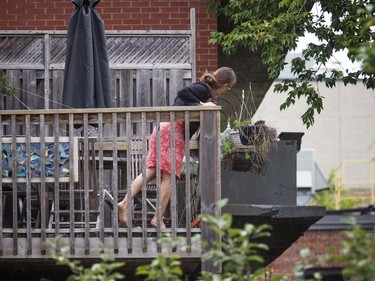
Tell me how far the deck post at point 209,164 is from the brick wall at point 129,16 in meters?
5.16

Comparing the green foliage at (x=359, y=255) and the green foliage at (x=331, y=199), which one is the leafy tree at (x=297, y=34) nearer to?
the green foliage at (x=359, y=255)

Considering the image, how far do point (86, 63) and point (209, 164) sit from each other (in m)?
2.00

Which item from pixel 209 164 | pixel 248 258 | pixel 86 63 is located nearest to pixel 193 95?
pixel 209 164

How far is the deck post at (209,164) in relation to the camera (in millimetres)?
9758

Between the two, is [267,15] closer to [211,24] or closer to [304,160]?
[211,24]

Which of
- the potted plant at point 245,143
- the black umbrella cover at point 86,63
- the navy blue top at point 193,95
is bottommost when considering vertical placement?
the potted plant at point 245,143

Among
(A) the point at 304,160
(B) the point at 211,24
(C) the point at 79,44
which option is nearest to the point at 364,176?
(A) the point at 304,160

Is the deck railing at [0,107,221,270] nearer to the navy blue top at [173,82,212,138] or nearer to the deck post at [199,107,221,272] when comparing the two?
the deck post at [199,107,221,272]

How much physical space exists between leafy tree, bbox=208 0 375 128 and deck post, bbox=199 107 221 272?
188 inches

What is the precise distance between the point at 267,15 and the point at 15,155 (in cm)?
597

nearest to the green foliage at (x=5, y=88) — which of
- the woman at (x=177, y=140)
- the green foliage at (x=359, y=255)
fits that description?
the woman at (x=177, y=140)

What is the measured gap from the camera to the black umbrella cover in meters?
11.1

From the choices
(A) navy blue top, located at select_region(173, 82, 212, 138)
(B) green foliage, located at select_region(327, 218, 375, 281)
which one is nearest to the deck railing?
(A) navy blue top, located at select_region(173, 82, 212, 138)

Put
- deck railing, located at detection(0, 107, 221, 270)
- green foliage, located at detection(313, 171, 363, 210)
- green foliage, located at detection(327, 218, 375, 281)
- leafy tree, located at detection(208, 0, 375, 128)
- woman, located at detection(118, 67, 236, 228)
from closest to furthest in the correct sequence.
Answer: green foliage, located at detection(327, 218, 375, 281) < deck railing, located at detection(0, 107, 221, 270) < woman, located at detection(118, 67, 236, 228) < leafy tree, located at detection(208, 0, 375, 128) < green foliage, located at detection(313, 171, 363, 210)
